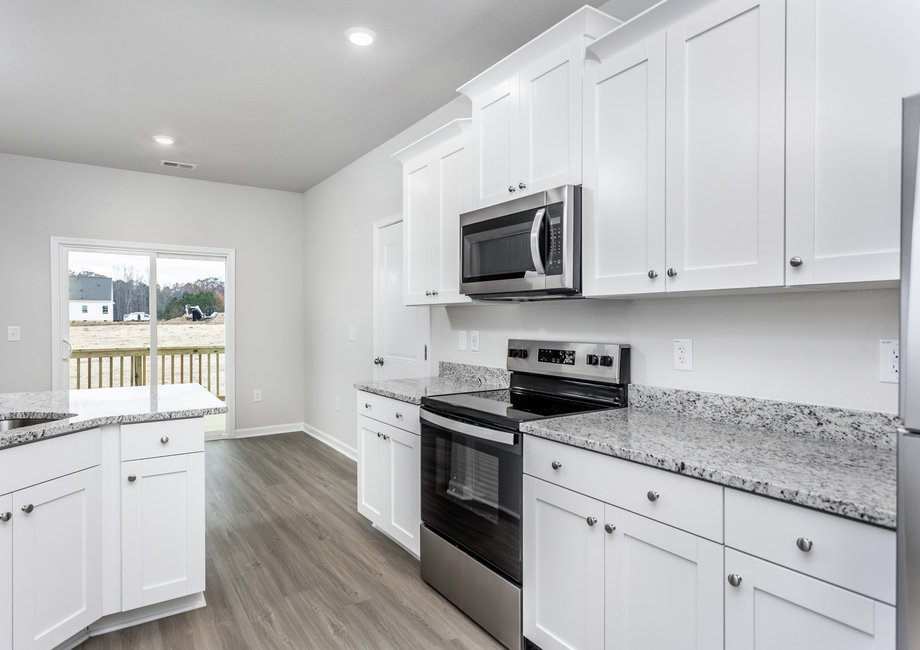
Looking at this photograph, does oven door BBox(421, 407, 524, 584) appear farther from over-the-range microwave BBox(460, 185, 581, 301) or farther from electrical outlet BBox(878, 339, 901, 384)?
electrical outlet BBox(878, 339, 901, 384)

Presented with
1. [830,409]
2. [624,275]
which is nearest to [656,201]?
[624,275]

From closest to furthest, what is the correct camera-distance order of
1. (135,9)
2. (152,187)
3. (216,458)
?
(135,9)
(216,458)
(152,187)

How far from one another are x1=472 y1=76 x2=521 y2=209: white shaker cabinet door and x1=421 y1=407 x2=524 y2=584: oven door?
109 cm

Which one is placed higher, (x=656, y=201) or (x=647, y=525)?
(x=656, y=201)

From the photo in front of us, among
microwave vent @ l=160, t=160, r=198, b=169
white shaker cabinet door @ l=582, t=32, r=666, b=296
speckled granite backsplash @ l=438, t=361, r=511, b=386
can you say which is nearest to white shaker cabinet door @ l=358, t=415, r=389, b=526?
speckled granite backsplash @ l=438, t=361, r=511, b=386

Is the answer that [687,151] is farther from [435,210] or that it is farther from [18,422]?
[18,422]

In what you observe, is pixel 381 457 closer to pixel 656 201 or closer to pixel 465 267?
pixel 465 267

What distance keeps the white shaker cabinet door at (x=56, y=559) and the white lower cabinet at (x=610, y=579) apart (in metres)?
1.69

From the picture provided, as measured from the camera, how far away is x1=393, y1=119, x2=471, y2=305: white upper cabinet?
280cm

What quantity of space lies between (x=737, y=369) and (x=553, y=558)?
0.93 m

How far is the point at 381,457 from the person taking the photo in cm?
293

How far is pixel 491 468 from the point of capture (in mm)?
2055

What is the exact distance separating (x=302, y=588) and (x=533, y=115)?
244 cm

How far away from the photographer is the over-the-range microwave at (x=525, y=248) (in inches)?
81.2
